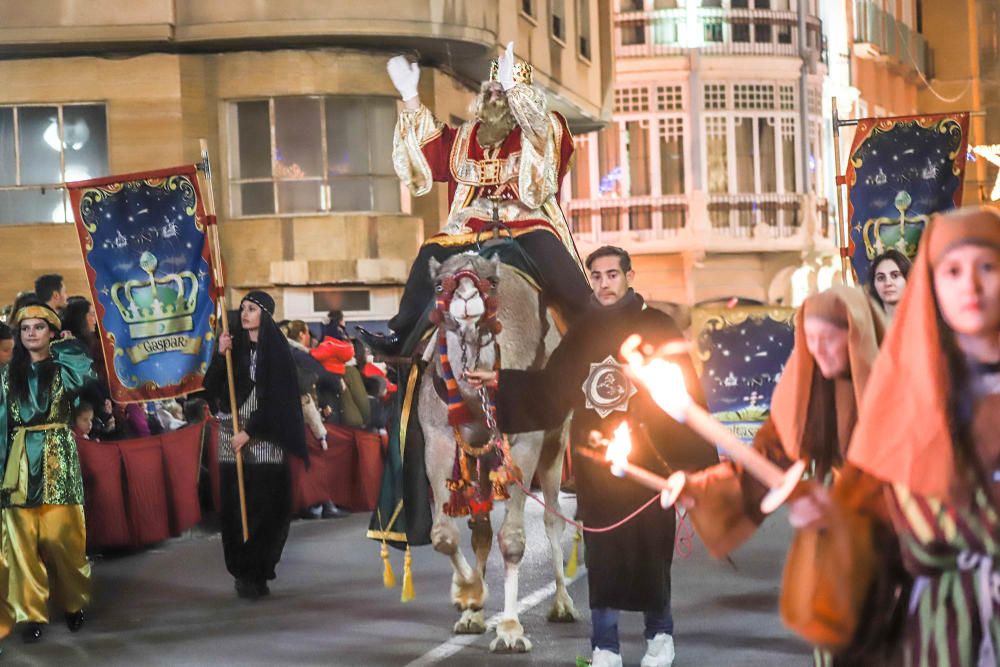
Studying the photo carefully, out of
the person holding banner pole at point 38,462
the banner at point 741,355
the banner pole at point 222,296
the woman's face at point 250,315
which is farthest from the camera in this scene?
the banner at point 741,355

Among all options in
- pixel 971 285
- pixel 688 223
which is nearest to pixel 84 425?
pixel 971 285

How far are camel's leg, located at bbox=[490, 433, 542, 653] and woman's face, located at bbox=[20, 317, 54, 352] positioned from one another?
2.92 m

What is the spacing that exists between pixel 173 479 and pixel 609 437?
7.61 metres

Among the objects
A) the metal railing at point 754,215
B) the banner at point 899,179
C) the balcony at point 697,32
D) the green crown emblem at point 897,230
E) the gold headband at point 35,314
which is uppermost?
the balcony at point 697,32

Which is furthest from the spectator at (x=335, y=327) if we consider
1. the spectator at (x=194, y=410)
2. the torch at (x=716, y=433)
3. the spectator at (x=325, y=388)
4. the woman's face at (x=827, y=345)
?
the torch at (x=716, y=433)

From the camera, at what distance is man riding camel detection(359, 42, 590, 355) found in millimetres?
11227

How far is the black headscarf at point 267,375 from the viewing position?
12.8 metres

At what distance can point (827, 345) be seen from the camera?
214 inches

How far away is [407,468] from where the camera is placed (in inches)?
434

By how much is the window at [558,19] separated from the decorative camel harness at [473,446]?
2219 cm

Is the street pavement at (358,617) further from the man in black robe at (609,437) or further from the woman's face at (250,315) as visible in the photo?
the woman's face at (250,315)

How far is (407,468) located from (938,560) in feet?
22.3

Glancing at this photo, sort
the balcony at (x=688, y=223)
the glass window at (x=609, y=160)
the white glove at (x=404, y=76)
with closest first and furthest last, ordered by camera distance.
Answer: the white glove at (x=404, y=76), the balcony at (x=688, y=223), the glass window at (x=609, y=160)

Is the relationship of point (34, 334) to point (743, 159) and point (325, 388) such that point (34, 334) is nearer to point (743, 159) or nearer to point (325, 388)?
point (325, 388)
